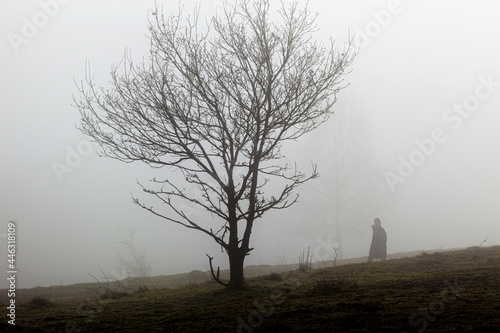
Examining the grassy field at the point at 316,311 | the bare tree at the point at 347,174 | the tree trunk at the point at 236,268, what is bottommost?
the grassy field at the point at 316,311

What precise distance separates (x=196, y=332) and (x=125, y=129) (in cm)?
517

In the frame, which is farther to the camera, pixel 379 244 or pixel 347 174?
pixel 347 174

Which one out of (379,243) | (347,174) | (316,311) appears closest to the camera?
(316,311)

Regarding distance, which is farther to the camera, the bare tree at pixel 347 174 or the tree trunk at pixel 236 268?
the bare tree at pixel 347 174

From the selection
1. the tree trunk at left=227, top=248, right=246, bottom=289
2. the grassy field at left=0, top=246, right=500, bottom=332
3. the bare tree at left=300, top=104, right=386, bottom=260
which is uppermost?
the bare tree at left=300, top=104, right=386, bottom=260

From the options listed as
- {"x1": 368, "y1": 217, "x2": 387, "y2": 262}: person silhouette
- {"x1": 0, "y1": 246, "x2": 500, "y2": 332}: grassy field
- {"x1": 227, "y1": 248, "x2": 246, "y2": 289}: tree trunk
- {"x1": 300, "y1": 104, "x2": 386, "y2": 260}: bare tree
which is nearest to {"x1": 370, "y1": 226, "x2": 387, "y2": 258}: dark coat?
{"x1": 368, "y1": 217, "x2": 387, "y2": 262}: person silhouette

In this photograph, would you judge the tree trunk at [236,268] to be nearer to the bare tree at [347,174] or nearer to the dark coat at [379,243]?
the dark coat at [379,243]

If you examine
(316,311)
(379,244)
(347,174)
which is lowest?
(316,311)

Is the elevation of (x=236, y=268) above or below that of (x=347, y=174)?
below

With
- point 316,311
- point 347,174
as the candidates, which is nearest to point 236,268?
point 316,311

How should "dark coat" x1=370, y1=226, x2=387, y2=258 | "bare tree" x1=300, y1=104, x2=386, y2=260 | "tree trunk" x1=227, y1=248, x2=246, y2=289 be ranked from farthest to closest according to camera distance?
"bare tree" x1=300, y1=104, x2=386, y2=260, "dark coat" x1=370, y1=226, x2=387, y2=258, "tree trunk" x1=227, y1=248, x2=246, y2=289

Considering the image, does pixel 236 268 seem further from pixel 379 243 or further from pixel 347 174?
pixel 347 174

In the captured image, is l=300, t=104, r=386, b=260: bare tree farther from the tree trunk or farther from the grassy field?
the grassy field

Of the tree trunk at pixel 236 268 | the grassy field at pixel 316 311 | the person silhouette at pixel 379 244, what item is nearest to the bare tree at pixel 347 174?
the person silhouette at pixel 379 244
